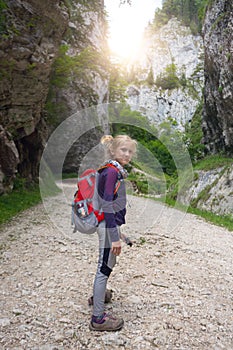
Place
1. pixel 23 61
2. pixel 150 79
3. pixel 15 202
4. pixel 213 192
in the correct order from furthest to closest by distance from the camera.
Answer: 1. pixel 150 79
2. pixel 213 192
3. pixel 15 202
4. pixel 23 61

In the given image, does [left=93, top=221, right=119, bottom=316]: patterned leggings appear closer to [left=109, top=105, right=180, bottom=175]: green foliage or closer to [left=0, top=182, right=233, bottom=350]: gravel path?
[left=0, top=182, right=233, bottom=350]: gravel path

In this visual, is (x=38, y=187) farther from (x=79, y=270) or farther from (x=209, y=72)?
(x=209, y=72)

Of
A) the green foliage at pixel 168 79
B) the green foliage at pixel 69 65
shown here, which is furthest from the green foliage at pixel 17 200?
the green foliage at pixel 168 79

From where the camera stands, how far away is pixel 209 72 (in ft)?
61.5

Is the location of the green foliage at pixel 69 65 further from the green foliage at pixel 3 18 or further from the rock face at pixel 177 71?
the rock face at pixel 177 71

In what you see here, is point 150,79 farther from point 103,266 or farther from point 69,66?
point 103,266

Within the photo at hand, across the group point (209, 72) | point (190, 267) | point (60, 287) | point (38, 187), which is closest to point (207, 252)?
point (190, 267)

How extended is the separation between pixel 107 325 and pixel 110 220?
48.6 inches

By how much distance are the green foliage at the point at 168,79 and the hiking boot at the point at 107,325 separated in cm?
6801

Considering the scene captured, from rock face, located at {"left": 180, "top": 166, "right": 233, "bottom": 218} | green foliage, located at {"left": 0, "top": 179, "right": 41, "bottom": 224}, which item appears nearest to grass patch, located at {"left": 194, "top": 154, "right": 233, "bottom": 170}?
rock face, located at {"left": 180, "top": 166, "right": 233, "bottom": 218}

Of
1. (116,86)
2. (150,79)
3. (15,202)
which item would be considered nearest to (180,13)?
(150,79)

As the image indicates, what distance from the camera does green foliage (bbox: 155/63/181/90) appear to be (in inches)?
2613

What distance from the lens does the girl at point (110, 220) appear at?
3.07m

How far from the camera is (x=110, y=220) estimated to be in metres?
3.07
